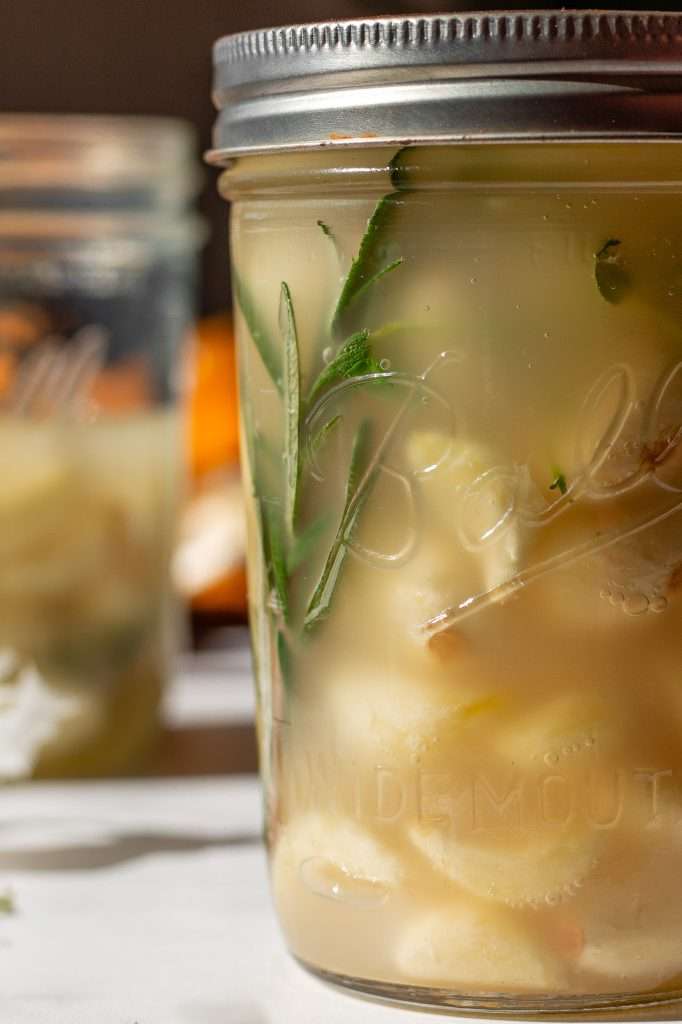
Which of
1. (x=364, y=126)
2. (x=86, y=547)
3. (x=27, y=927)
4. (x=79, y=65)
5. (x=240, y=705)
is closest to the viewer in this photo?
(x=364, y=126)

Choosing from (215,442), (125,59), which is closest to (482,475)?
(215,442)

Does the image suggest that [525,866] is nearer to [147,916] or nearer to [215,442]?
[147,916]

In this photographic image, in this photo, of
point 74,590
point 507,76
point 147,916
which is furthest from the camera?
point 74,590

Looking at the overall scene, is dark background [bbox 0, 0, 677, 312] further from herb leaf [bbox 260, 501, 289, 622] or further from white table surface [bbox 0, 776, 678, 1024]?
herb leaf [bbox 260, 501, 289, 622]

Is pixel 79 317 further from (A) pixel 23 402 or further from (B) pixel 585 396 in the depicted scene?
(B) pixel 585 396

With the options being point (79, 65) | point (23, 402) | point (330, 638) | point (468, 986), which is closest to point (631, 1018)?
point (468, 986)

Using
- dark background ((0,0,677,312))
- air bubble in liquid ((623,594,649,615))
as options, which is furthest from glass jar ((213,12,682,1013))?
dark background ((0,0,677,312))
